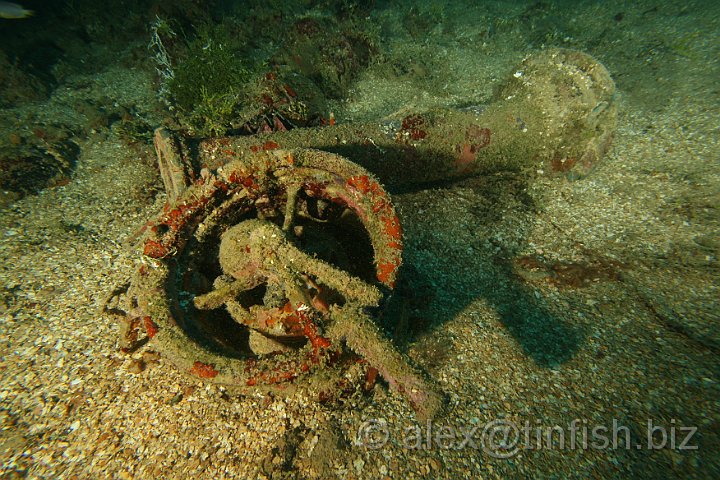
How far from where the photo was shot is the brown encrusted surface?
7.54 feet

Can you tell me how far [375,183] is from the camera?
2.60 metres

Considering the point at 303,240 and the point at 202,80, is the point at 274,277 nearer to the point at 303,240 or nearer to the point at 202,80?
the point at 303,240

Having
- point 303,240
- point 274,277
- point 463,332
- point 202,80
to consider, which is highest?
point 202,80

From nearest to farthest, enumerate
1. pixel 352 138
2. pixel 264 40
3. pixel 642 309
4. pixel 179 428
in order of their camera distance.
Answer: pixel 179 428, pixel 642 309, pixel 352 138, pixel 264 40

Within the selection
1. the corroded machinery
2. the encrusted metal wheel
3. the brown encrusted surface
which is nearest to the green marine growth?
the brown encrusted surface

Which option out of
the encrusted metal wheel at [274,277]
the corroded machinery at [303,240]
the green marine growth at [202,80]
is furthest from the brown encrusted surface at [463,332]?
the green marine growth at [202,80]

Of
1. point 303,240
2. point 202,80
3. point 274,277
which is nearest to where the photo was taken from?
point 274,277

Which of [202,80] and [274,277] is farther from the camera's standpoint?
[202,80]

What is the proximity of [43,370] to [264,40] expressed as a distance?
286 inches

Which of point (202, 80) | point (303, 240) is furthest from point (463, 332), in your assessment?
point (202, 80)

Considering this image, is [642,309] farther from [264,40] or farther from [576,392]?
[264,40]

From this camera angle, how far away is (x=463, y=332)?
3.06m

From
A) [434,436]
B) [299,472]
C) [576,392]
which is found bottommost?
[299,472]

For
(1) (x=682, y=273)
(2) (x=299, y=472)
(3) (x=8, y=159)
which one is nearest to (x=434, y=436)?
(2) (x=299, y=472)
